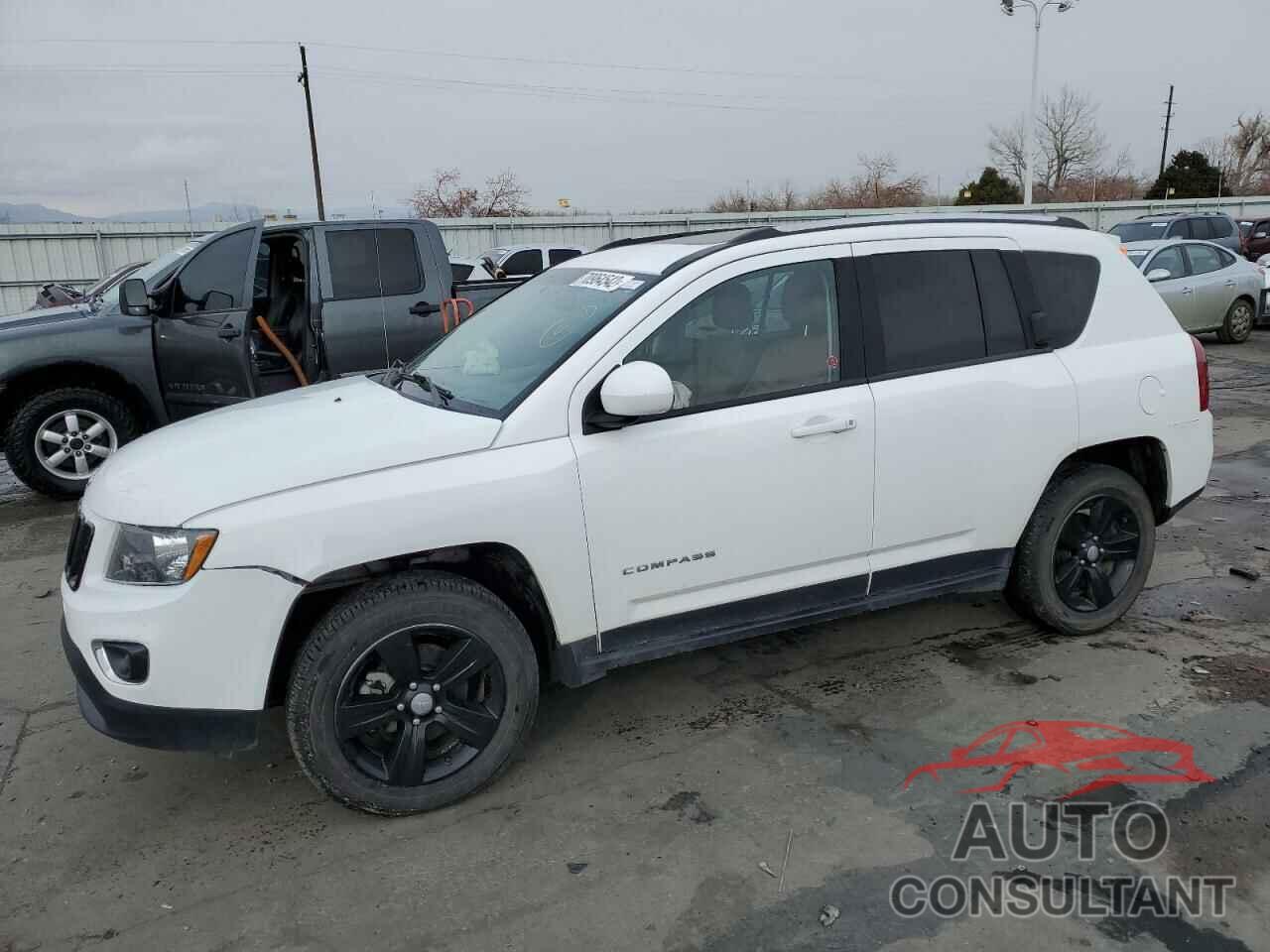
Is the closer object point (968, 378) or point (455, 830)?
point (455, 830)

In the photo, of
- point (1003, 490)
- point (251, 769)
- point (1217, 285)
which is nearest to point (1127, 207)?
point (1217, 285)

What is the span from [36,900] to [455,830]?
1213 mm

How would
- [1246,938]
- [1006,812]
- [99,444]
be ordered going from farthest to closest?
[99,444], [1006,812], [1246,938]

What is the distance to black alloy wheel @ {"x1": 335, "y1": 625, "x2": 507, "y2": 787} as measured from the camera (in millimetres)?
3041

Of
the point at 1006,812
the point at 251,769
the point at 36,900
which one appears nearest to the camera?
the point at 36,900

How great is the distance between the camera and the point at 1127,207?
3294 centimetres

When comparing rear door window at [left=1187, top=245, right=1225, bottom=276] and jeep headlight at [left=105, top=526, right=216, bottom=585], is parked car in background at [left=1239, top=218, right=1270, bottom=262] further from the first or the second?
jeep headlight at [left=105, top=526, right=216, bottom=585]

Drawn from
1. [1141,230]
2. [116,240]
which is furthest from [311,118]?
[1141,230]

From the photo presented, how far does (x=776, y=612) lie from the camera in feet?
11.9

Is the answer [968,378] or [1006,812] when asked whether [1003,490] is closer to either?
[968,378]

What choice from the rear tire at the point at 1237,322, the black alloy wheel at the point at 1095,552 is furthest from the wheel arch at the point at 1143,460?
the rear tire at the point at 1237,322

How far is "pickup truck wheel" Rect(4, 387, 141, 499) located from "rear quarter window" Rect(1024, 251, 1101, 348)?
21.2ft

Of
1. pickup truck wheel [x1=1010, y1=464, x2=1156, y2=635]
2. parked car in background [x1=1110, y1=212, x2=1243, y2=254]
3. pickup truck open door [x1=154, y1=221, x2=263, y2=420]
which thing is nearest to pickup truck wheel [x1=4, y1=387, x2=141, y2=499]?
pickup truck open door [x1=154, y1=221, x2=263, y2=420]

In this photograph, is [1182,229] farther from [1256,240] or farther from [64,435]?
[64,435]
